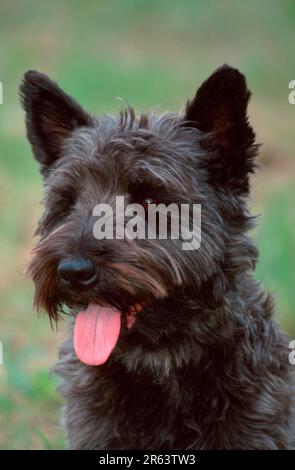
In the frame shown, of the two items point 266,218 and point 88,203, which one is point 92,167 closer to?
point 88,203

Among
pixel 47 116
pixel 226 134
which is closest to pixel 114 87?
pixel 47 116

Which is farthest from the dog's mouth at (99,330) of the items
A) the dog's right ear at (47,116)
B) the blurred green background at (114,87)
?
the blurred green background at (114,87)

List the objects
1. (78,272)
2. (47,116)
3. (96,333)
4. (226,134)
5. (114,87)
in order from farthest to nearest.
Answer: (114,87) → (47,116) → (226,134) → (96,333) → (78,272)

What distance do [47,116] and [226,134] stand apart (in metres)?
1.08

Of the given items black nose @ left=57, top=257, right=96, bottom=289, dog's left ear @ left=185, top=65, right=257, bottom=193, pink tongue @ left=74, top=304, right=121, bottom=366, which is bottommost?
pink tongue @ left=74, top=304, right=121, bottom=366

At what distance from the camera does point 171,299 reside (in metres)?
4.86

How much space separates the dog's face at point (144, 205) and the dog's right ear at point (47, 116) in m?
0.01

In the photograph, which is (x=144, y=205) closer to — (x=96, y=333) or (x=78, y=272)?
(x=78, y=272)

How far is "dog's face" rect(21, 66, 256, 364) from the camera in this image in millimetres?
4664

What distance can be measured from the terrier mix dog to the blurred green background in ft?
2.21

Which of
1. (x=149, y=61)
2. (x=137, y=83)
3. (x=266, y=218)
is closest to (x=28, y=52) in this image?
(x=149, y=61)

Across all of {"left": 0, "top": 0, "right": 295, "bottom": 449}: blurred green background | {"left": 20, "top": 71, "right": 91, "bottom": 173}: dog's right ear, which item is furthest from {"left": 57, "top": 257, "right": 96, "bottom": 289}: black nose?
{"left": 0, "top": 0, "right": 295, "bottom": 449}: blurred green background

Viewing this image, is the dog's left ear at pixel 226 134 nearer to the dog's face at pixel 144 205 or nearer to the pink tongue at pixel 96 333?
the dog's face at pixel 144 205

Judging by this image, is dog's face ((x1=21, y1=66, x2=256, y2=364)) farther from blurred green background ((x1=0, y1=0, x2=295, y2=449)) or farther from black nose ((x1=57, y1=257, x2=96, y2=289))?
blurred green background ((x1=0, y1=0, x2=295, y2=449))
